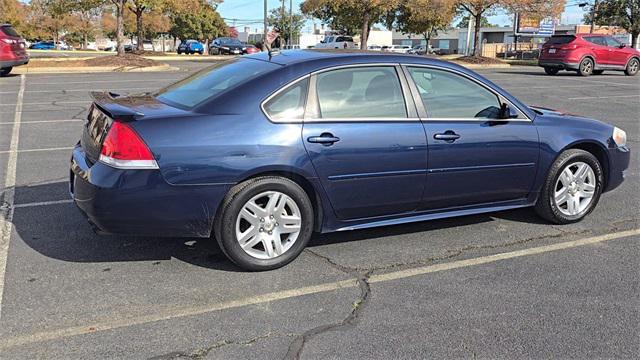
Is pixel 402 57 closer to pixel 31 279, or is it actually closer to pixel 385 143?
pixel 385 143

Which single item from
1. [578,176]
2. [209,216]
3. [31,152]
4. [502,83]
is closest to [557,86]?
[502,83]

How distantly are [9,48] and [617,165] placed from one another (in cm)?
1778

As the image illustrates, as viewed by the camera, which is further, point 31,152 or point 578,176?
point 31,152

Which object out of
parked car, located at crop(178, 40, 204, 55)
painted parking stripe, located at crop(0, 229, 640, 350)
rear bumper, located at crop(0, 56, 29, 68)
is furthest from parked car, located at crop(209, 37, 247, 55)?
painted parking stripe, located at crop(0, 229, 640, 350)

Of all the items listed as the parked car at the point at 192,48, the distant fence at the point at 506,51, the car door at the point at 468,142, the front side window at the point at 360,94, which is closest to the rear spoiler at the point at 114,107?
the front side window at the point at 360,94

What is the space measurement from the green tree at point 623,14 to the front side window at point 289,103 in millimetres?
41763

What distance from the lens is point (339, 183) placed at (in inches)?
163

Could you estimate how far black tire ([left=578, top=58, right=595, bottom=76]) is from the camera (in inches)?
909

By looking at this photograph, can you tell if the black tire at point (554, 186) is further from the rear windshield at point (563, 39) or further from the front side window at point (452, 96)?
the rear windshield at point (563, 39)

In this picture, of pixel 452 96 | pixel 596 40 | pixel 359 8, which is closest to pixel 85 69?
pixel 359 8

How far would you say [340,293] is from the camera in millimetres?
3793

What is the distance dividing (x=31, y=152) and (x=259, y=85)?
5.04 m

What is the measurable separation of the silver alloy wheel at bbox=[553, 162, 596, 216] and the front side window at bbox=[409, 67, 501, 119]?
38.7 inches

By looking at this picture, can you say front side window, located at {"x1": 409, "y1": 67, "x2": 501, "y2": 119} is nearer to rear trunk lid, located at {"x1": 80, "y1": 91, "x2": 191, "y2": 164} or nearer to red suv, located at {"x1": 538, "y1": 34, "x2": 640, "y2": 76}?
rear trunk lid, located at {"x1": 80, "y1": 91, "x2": 191, "y2": 164}
